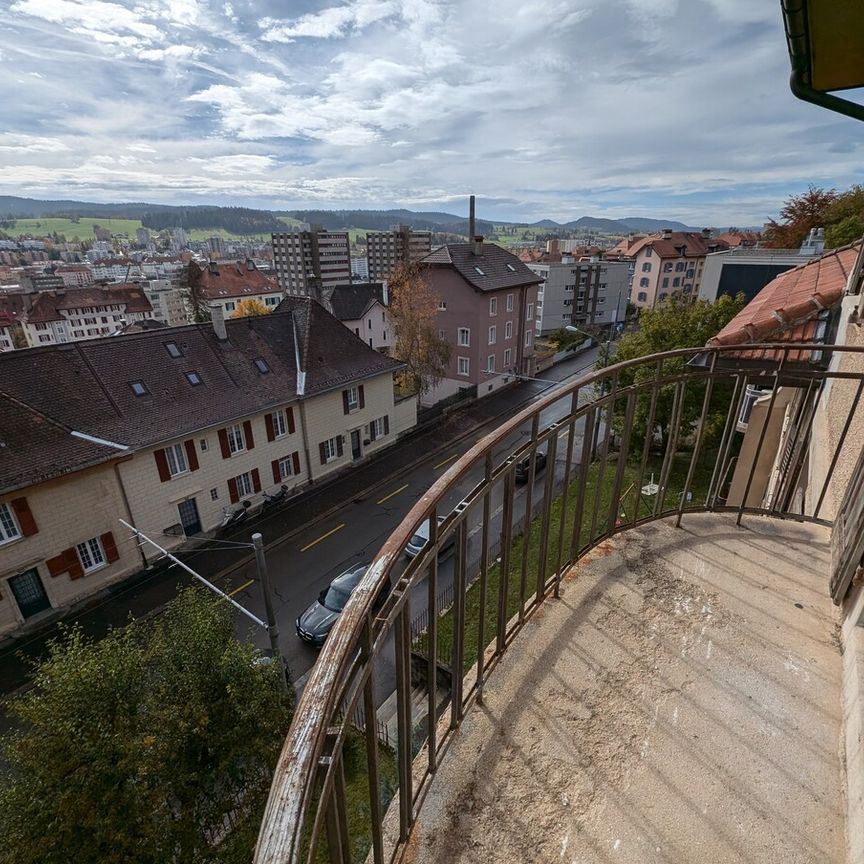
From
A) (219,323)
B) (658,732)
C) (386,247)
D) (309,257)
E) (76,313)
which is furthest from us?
(386,247)

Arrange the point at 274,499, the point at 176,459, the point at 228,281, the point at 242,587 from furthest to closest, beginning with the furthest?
the point at 228,281, the point at 274,499, the point at 176,459, the point at 242,587

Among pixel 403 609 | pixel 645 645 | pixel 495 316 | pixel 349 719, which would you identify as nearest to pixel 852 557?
pixel 645 645

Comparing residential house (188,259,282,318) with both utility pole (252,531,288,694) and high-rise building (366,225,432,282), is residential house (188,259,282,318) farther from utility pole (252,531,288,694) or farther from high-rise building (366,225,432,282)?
utility pole (252,531,288,694)

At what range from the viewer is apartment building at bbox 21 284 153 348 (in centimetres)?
6012

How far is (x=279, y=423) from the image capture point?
18.2 meters

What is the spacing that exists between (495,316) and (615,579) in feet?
91.3

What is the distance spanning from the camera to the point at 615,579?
3.46m

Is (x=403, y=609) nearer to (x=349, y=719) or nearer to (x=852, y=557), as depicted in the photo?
(x=349, y=719)

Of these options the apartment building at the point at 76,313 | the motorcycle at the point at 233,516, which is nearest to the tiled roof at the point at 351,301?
the motorcycle at the point at 233,516

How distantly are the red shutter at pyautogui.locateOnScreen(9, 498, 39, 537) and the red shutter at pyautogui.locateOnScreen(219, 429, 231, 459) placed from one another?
5.34m

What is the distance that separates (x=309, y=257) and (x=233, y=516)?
270 feet

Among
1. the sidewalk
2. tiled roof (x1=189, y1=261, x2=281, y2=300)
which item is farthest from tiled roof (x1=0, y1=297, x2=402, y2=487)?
tiled roof (x1=189, y1=261, x2=281, y2=300)

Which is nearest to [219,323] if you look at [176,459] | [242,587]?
[176,459]

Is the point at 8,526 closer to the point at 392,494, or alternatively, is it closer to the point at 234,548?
the point at 234,548
